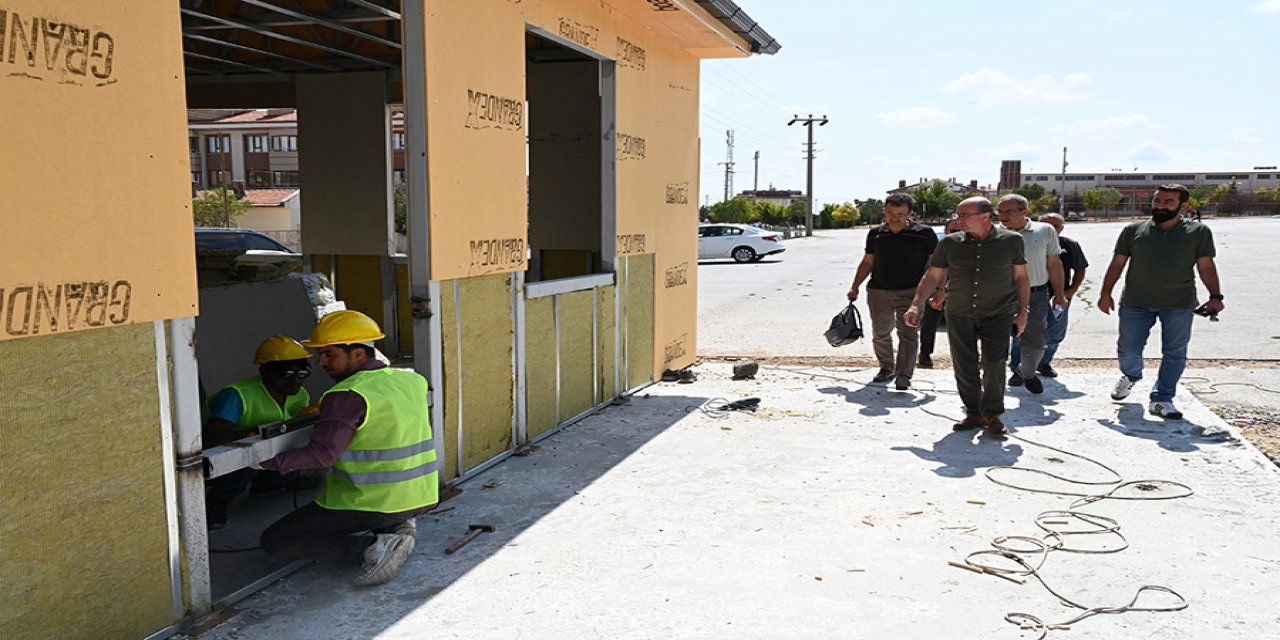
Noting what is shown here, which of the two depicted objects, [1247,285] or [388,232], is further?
[1247,285]

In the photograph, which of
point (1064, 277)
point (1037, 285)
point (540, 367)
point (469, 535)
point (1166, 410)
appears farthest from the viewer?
point (1064, 277)

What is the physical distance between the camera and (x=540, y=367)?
22.9 ft

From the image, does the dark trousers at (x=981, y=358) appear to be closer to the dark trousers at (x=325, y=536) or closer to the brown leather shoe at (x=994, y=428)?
the brown leather shoe at (x=994, y=428)

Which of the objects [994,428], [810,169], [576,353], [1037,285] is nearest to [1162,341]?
[1037,285]

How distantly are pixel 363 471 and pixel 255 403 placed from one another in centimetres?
107

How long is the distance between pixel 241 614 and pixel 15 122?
7.00ft

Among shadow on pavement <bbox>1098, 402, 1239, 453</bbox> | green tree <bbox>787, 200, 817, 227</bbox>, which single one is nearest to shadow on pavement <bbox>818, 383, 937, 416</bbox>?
shadow on pavement <bbox>1098, 402, 1239, 453</bbox>

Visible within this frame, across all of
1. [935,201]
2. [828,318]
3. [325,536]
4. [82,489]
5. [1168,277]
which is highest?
[935,201]

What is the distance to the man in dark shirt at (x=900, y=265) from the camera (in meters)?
8.89

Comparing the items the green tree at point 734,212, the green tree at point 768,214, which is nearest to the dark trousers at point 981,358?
the green tree at point 734,212

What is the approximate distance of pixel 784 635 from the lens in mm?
3787

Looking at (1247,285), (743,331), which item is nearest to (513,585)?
(743,331)

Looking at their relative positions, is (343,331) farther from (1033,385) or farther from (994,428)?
(1033,385)

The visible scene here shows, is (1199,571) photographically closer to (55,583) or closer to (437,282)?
(437,282)
